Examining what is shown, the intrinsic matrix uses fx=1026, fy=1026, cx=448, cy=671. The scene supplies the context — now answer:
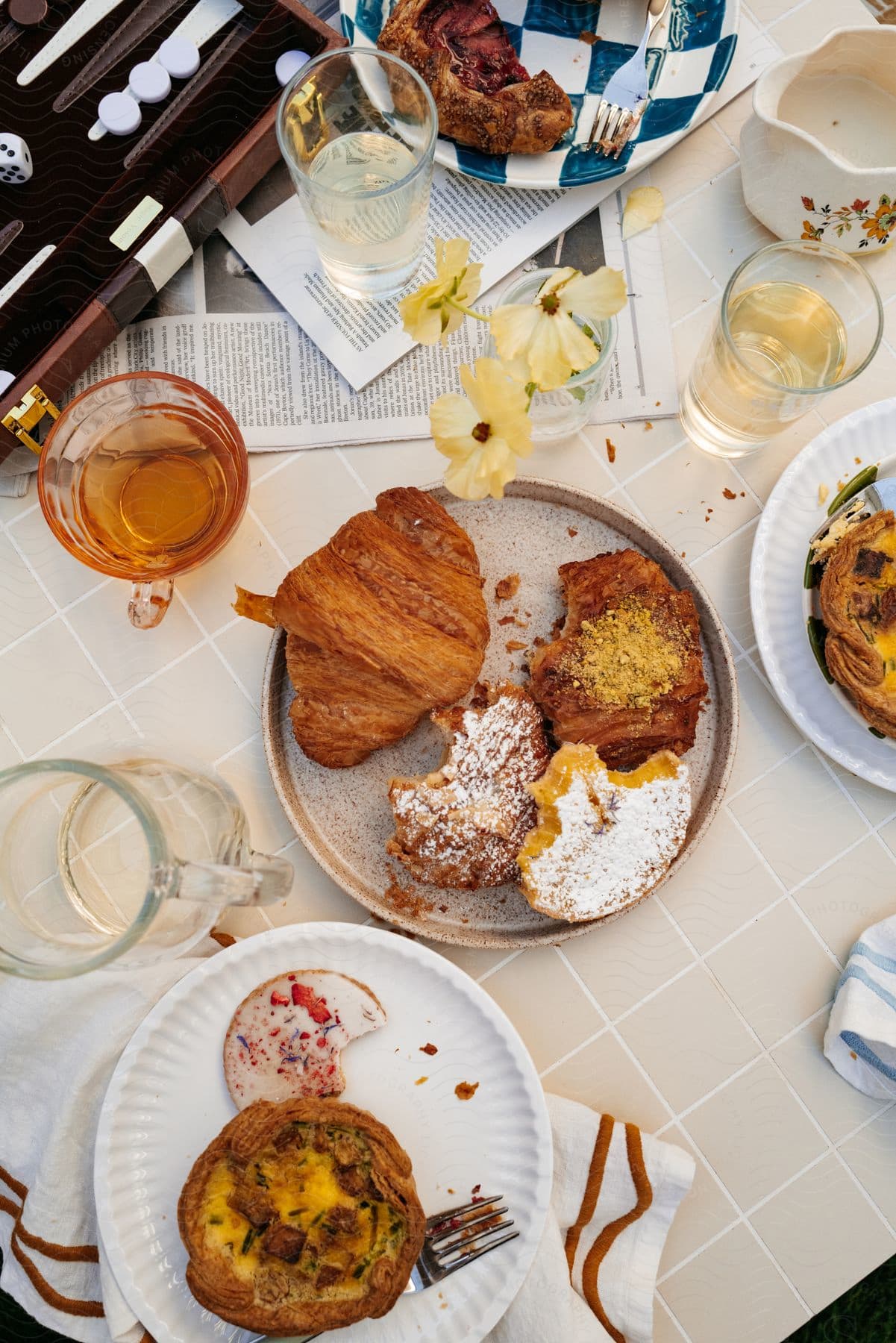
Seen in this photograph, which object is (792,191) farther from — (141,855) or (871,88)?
(141,855)

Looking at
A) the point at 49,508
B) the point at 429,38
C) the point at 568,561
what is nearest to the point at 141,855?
the point at 49,508

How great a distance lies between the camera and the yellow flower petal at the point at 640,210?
58.1 inches

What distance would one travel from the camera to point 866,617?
52.1 inches

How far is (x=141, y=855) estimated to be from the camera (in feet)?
4.13

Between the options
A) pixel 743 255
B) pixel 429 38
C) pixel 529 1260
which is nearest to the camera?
pixel 529 1260

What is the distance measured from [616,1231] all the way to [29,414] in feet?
4.33

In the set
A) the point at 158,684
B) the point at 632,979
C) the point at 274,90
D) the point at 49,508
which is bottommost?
the point at 632,979

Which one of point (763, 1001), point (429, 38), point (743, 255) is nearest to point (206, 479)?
point (429, 38)

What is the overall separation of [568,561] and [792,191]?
0.58 m

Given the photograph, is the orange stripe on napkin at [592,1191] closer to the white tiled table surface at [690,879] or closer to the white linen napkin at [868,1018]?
the white tiled table surface at [690,879]

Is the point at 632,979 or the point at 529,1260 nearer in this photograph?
the point at 529,1260

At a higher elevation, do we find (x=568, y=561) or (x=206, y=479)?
(x=206, y=479)

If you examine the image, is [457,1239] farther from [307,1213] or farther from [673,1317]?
[673,1317]

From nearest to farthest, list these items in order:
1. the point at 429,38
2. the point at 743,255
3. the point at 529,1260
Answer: the point at 529,1260
the point at 429,38
the point at 743,255
